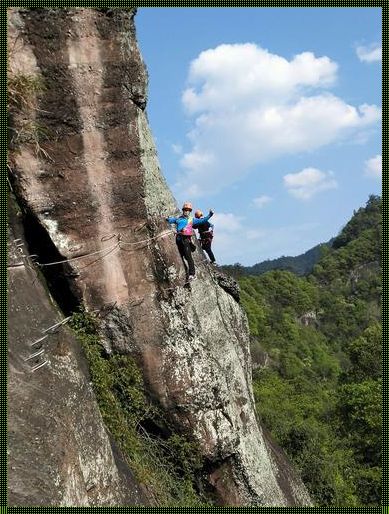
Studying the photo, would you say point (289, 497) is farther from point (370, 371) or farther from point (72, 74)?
point (370, 371)

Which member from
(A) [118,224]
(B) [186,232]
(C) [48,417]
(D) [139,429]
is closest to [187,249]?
(B) [186,232]

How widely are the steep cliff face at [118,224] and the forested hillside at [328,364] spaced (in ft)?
35.8

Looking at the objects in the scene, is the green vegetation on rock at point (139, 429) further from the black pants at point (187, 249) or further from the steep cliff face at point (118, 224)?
the black pants at point (187, 249)

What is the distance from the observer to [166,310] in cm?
1277

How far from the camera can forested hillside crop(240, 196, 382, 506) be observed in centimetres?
2661

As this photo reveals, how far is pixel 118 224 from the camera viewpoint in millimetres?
12344

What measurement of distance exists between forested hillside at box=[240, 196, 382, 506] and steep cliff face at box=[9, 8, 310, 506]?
35.8 ft

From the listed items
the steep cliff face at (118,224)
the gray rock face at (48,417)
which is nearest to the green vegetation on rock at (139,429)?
the steep cliff face at (118,224)

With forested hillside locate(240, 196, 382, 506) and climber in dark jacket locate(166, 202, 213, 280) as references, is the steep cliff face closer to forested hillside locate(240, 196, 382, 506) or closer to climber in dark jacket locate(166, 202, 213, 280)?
climber in dark jacket locate(166, 202, 213, 280)

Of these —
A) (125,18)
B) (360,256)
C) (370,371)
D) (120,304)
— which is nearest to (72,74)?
(125,18)

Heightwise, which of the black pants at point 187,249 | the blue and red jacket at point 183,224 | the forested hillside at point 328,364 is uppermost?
the blue and red jacket at point 183,224

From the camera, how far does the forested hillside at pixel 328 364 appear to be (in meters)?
26.6

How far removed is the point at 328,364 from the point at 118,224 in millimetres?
77017

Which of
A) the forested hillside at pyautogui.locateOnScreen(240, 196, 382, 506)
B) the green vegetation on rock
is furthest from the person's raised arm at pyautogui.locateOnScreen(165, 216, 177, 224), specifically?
the forested hillside at pyautogui.locateOnScreen(240, 196, 382, 506)
